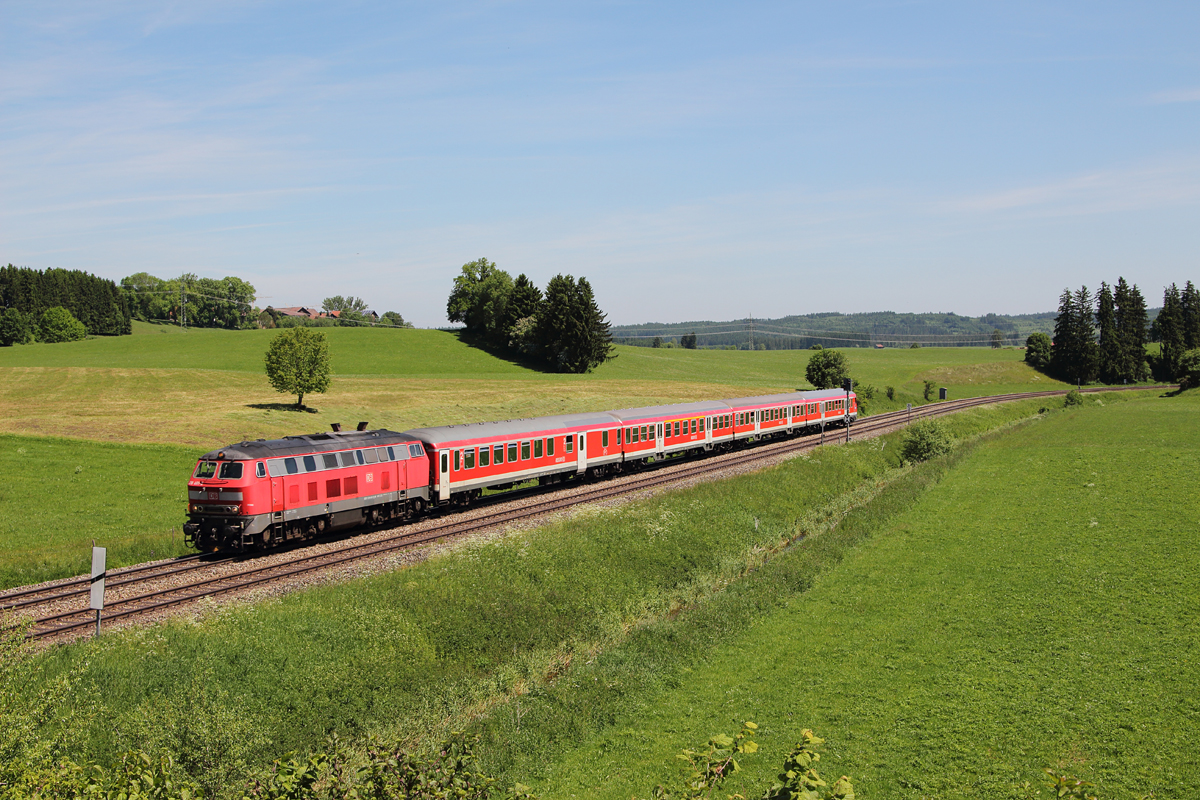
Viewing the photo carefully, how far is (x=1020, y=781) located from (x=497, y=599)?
43.0ft

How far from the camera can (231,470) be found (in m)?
25.1

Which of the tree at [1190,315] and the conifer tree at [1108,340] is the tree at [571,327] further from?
the tree at [1190,315]

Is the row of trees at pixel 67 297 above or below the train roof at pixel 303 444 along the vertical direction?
above

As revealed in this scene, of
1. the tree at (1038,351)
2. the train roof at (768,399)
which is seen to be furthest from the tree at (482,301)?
the tree at (1038,351)

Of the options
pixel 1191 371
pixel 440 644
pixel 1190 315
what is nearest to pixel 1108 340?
pixel 1190 315

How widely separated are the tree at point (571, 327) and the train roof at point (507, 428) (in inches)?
2579

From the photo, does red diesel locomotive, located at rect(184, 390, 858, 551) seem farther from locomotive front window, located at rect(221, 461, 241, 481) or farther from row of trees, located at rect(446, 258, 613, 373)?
row of trees, located at rect(446, 258, 613, 373)

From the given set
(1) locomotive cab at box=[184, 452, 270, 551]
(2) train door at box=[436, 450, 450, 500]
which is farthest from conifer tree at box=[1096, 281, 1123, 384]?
(1) locomotive cab at box=[184, 452, 270, 551]

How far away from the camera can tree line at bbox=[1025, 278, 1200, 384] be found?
4902 inches

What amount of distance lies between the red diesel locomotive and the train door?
42 millimetres

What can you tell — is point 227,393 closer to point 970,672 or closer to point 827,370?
point 827,370

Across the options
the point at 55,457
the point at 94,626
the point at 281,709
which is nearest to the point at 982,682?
the point at 281,709

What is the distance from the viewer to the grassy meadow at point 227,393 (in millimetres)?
31812

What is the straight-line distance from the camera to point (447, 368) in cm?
10875
